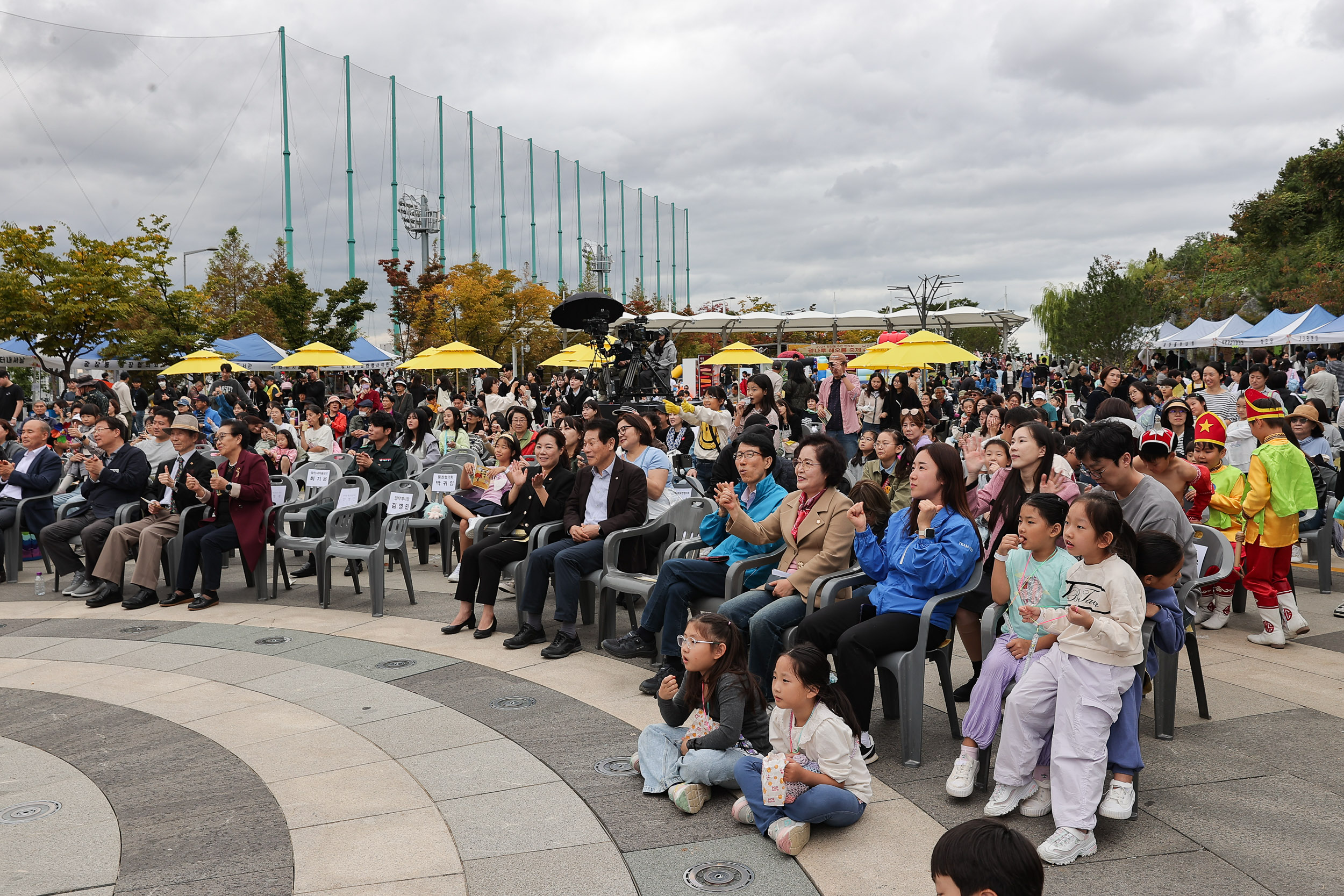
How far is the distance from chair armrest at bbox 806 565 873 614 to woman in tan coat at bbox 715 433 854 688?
49 mm

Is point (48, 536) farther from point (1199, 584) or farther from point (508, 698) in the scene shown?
point (1199, 584)

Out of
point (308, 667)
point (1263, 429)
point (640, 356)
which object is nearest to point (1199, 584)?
point (1263, 429)

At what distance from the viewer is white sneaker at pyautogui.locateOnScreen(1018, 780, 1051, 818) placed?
3699 mm

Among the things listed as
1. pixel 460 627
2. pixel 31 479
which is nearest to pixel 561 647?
pixel 460 627

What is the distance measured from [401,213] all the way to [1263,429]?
49127 millimetres

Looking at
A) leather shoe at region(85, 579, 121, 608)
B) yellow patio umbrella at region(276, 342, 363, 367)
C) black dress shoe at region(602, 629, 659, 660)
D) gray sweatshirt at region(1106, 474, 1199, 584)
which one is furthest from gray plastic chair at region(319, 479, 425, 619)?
yellow patio umbrella at region(276, 342, 363, 367)

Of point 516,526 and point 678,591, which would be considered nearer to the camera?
point 678,591

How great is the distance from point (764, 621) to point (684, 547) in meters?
1.37

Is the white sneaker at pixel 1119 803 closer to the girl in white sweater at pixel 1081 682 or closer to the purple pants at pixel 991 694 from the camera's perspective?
the girl in white sweater at pixel 1081 682

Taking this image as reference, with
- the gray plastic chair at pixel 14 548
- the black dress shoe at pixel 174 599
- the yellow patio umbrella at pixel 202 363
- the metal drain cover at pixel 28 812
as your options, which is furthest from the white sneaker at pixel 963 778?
the yellow patio umbrella at pixel 202 363

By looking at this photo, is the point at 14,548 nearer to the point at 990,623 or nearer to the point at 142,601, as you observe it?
the point at 142,601

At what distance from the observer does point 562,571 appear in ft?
20.2

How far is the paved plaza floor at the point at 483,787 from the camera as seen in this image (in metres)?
3.38

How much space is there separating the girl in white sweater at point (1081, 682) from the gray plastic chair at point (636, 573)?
2421mm
